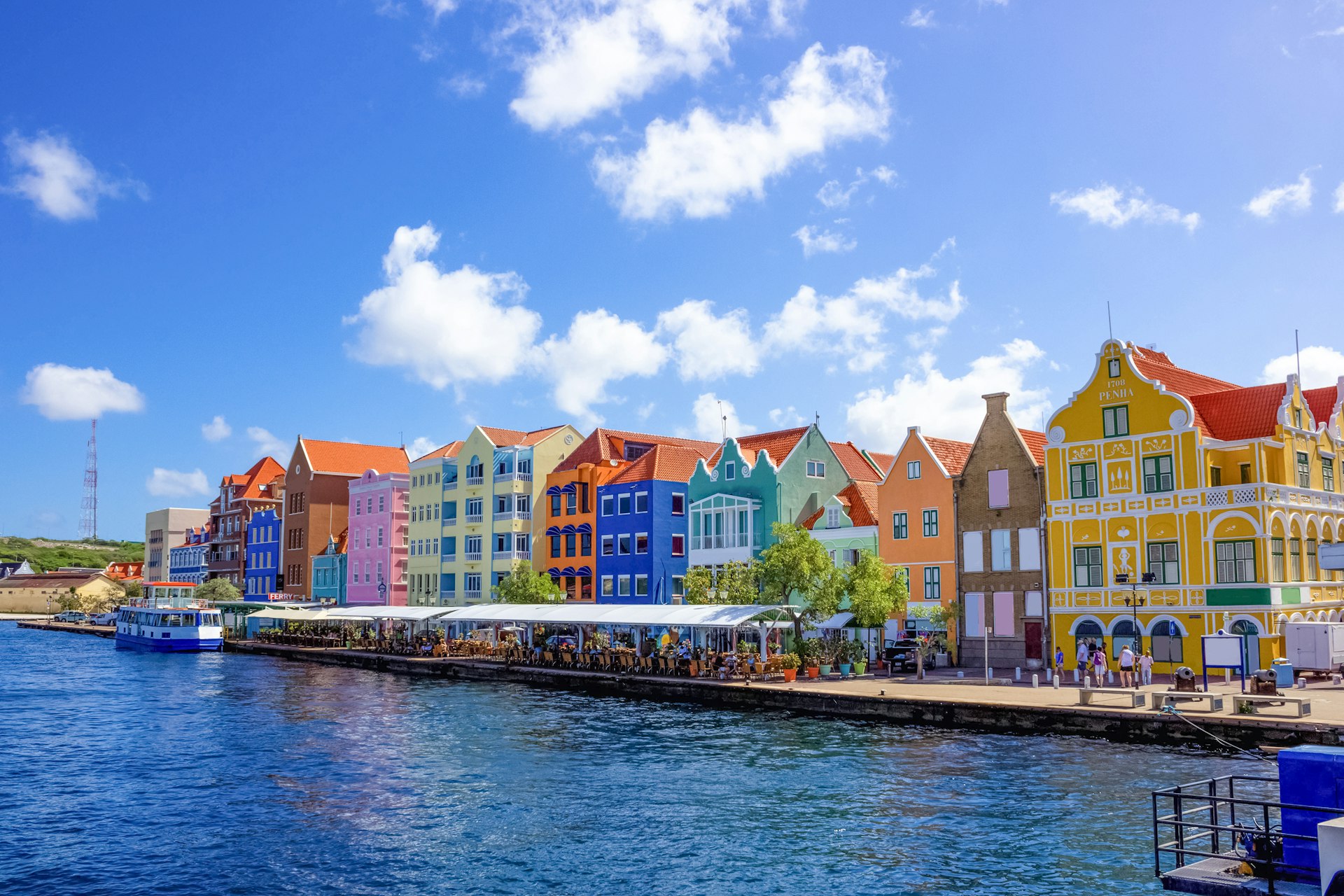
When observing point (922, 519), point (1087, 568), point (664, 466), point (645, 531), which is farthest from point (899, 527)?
point (664, 466)

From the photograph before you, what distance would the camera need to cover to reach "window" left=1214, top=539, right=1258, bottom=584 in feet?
154

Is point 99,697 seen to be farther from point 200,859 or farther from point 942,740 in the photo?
point 942,740

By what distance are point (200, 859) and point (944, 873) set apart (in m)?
15.3

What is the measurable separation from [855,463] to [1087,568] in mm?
27420

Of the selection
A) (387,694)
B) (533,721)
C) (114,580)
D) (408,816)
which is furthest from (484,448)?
(114,580)

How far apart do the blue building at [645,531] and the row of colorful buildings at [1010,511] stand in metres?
0.16

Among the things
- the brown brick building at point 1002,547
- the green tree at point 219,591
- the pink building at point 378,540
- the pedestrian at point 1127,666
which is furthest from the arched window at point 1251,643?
the green tree at point 219,591

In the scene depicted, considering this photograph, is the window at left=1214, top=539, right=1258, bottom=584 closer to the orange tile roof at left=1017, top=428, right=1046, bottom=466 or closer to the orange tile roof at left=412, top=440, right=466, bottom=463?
the orange tile roof at left=1017, top=428, right=1046, bottom=466

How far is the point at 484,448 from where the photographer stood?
93.4 metres

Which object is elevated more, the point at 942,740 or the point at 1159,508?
the point at 1159,508

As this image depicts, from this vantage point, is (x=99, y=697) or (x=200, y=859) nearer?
(x=200, y=859)

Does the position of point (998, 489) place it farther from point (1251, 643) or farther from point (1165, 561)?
point (1251, 643)

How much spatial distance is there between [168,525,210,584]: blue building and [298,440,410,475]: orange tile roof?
103ft

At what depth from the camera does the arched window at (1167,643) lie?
160ft
